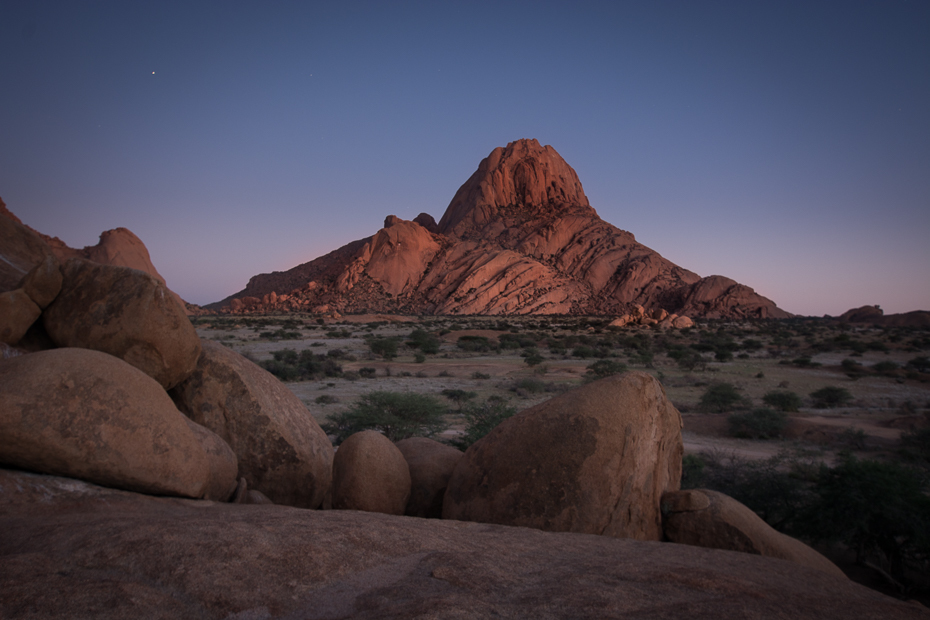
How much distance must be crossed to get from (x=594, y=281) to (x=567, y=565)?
95.3m

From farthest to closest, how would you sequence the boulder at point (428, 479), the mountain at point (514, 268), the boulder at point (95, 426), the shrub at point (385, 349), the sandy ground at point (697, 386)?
the mountain at point (514, 268)
the shrub at point (385, 349)
the sandy ground at point (697, 386)
the boulder at point (428, 479)
the boulder at point (95, 426)

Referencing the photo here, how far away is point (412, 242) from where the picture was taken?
315 feet

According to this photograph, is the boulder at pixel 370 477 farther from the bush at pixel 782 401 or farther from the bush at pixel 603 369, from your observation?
the bush at pixel 603 369

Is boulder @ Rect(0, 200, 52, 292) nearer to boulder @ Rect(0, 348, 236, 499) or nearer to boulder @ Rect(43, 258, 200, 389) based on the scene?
boulder @ Rect(43, 258, 200, 389)

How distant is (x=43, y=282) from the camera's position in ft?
16.1

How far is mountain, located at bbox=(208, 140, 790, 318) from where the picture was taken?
87.3 m

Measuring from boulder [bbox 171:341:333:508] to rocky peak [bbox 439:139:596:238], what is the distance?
100359 millimetres

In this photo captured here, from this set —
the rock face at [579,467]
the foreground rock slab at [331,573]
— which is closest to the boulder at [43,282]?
the foreground rock slab at [331,573]

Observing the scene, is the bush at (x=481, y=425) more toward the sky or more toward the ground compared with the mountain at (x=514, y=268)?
more toward the ground

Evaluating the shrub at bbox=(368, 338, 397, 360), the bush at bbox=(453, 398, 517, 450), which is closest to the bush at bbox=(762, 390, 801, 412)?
the bush at bbox=(453, 398, 517, 450)

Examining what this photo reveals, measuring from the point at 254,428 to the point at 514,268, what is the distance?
84.3 metres

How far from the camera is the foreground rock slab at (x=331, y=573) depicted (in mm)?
2078

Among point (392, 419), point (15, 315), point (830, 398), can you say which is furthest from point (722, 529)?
point (830, 398)

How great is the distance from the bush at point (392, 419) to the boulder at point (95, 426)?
23.5 ft
